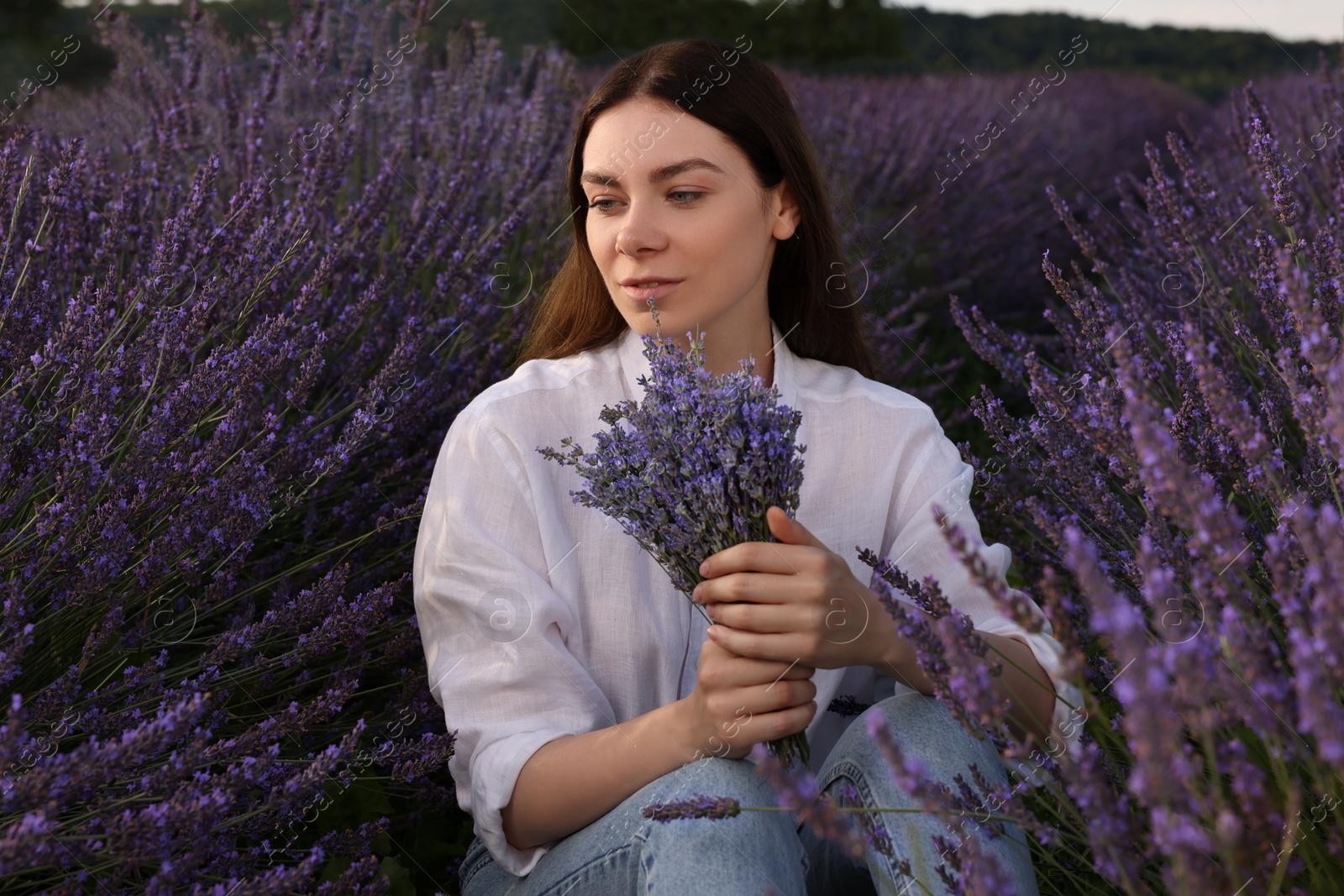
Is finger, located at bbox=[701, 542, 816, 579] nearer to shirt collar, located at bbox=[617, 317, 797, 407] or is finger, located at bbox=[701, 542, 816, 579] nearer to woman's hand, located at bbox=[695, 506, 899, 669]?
woman's hand, located at bbox=[695, 506, 899, 669]

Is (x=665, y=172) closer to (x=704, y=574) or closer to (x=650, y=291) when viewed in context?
(x=650, y=291)

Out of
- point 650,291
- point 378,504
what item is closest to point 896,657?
point 650,291

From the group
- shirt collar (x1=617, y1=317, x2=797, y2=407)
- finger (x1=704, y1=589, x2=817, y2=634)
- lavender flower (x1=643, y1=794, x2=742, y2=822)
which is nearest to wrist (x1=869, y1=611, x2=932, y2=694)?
finger (x1=704, y1=589, x2=817, y2=634)

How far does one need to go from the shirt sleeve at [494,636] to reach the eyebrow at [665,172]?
1.42 ft

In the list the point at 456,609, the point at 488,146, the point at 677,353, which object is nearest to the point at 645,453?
the point at 677,353

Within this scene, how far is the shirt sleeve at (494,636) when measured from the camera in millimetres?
1546

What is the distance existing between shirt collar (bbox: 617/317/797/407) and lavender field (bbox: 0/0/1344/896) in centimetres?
34

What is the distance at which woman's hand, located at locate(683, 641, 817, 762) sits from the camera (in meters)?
1.34

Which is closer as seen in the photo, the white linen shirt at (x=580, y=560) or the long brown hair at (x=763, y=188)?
the white linen shirt at (x=580, y=560)

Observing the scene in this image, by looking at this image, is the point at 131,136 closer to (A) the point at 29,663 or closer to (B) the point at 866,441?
(A) the point at 29,663

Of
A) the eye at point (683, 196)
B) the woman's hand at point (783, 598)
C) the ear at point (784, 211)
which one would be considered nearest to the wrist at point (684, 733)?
the woman's hand at point (783, 598)

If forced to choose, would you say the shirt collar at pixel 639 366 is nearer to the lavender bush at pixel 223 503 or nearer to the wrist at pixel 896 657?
the lavender bush at pixel 223 503

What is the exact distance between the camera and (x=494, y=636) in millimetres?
1589

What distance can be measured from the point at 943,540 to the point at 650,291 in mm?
574
